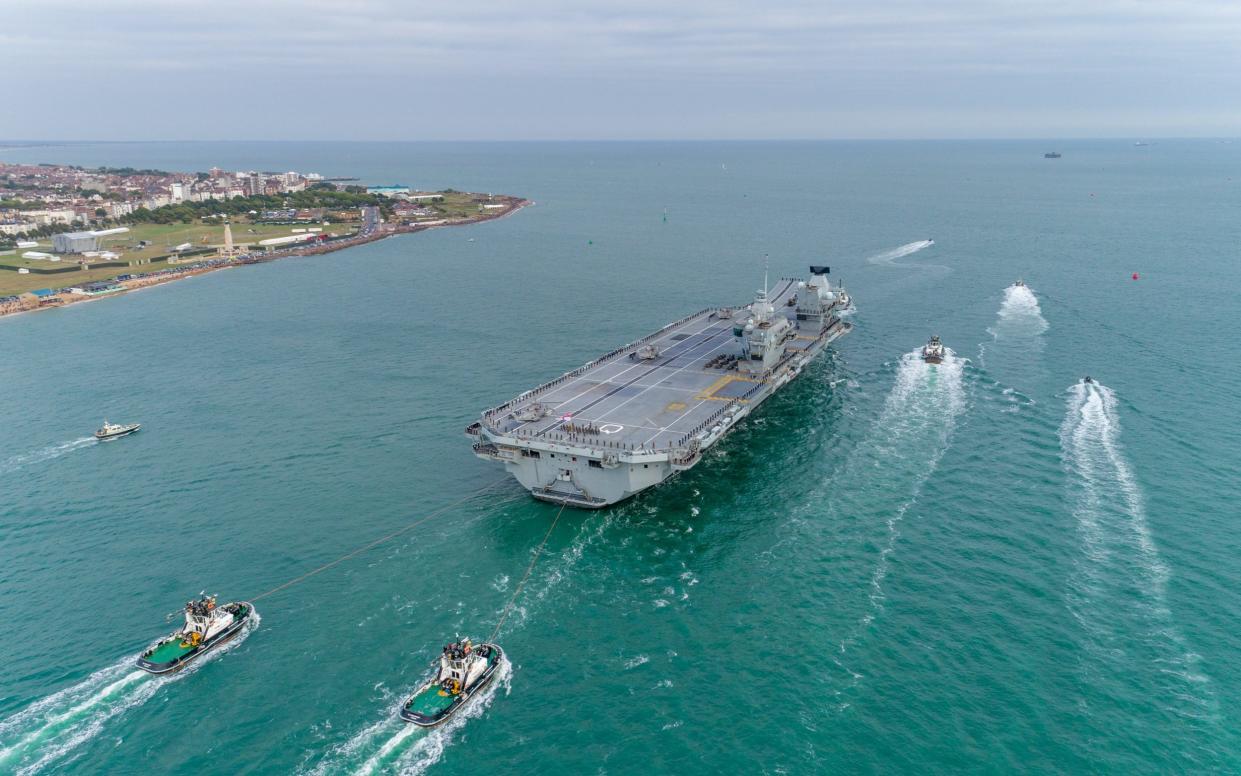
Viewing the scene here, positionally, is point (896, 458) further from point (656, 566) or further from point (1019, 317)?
point (1019, 317)

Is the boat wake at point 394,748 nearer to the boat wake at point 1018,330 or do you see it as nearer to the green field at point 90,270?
the boat wake at point 1018,330

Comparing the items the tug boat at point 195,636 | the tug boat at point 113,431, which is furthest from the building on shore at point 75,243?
the tug boat at point 195,636

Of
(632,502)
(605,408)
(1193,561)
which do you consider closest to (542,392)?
(605,408)

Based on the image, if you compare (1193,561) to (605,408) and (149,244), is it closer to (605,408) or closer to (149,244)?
(605,408)

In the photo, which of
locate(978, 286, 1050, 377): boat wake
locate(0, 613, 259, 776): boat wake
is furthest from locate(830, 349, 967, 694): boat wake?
locate(0, 613, 259, 776): boat wake

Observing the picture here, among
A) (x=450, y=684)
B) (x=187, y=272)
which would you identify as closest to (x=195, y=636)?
(x=450, y=684)
